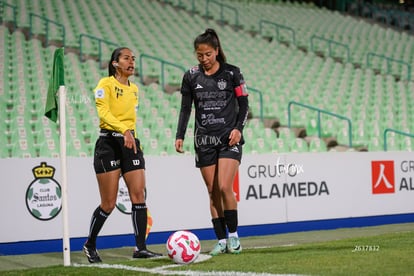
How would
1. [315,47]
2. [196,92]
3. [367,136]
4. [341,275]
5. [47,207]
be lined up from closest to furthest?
[341,275]
[196,92]
[47,207]
[367,136]
[315,47]

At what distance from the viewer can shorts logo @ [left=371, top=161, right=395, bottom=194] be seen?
12078 millimetres

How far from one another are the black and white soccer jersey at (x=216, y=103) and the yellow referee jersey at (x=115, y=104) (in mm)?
508

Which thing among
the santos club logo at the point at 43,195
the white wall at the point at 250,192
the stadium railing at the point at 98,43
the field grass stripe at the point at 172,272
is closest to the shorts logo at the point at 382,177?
the white wall at the point at 250,192

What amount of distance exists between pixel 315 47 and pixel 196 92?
52.9 feet

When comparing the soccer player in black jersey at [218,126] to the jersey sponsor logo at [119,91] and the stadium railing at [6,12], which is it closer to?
the jersey sponsor logo at [119,91]

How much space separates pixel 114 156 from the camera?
713cm

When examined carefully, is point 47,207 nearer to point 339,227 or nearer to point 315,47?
point 339,227

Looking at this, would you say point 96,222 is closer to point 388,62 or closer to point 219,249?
point 219,249

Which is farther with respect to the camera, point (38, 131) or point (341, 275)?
point (38, 131)

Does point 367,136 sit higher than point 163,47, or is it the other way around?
point 163,47

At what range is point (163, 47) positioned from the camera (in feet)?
63.3

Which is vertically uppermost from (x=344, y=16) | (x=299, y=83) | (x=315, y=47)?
(x=344, y=16)

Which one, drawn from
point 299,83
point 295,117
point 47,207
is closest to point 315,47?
point 299,83

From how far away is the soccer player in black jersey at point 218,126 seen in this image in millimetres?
7203
